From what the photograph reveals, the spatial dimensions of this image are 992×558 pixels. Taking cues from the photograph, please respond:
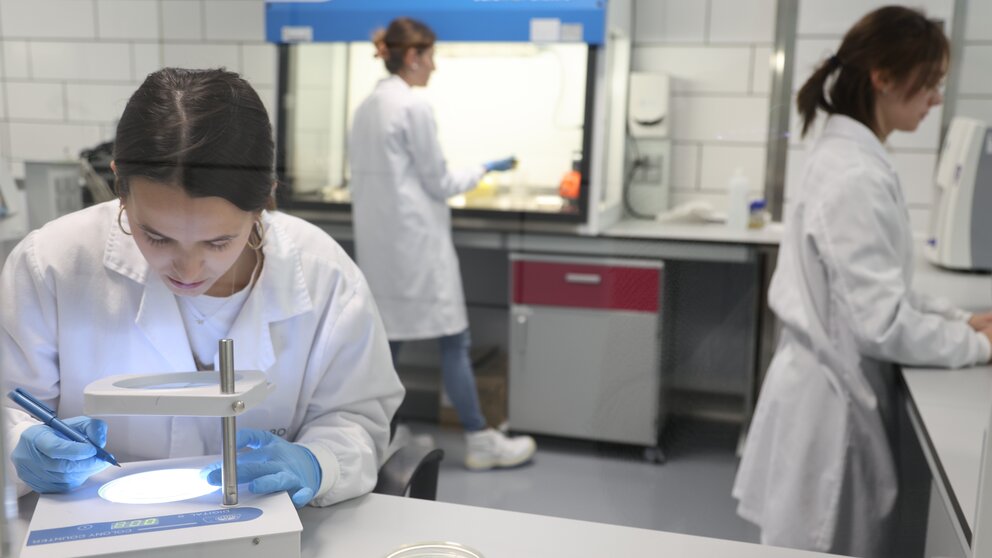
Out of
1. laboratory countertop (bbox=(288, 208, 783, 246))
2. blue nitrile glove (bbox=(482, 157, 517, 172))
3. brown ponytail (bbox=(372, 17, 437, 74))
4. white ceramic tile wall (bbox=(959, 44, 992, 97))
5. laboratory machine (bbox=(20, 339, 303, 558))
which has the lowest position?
laboratory machine (bbox=(20, 339, 303, 558))

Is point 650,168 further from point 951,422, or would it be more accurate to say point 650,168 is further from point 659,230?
point 951,422

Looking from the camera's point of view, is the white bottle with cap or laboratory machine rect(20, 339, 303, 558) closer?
laboratory machine rect(20, 339, 303, 558)

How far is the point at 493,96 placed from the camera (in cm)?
140

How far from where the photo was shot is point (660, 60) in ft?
3.98

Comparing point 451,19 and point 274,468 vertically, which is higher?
point 451,19

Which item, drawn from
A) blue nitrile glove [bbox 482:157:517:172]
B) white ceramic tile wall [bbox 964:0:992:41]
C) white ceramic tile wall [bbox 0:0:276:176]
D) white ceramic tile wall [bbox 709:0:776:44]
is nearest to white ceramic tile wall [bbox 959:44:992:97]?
white ceramic tile wall [bbox 964:0:992:41]

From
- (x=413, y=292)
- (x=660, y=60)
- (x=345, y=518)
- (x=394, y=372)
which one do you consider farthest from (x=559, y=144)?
(x=345, y=518)

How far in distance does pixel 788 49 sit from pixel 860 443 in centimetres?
66

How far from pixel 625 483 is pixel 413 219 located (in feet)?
1.88

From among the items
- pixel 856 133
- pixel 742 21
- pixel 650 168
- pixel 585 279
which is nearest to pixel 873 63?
pixel 856 133

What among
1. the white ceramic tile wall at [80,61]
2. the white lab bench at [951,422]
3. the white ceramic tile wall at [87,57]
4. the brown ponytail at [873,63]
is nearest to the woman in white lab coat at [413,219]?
the white ceramic tile wall at [87,57]

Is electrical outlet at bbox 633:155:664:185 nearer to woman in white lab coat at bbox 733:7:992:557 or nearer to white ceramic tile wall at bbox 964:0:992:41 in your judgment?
woman in white lab coat at bbox 733:7:992:557

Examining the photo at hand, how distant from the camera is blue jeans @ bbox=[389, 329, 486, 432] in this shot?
1428mm

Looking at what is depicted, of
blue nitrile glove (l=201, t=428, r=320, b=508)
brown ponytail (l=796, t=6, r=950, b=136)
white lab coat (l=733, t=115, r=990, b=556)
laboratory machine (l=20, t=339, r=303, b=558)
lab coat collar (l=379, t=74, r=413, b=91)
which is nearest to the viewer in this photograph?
laboratory machine (l=20, t=339, r=303, b=558)
